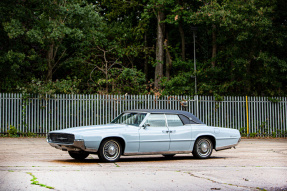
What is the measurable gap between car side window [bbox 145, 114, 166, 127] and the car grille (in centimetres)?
211

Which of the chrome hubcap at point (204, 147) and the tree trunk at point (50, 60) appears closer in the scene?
the chrome hubcap at point (204, 147)

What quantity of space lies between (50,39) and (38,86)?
14.0 feet

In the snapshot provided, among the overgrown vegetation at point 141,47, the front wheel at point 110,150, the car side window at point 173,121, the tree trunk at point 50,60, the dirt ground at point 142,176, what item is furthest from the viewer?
the tree trunk at point 50,60

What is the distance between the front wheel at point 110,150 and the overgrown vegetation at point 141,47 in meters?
10.2

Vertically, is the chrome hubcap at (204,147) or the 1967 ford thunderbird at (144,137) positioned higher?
the 1967 ford thunderbird at (144,137)

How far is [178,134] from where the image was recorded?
1047 centimetres

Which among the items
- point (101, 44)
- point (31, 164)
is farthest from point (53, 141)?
point (101, 44)

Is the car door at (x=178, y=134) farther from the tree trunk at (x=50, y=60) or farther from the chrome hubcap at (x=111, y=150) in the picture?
the tree trunk at (x=50, y=60)

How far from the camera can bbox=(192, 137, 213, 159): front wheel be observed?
10758 mm

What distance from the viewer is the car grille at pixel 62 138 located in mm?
9243

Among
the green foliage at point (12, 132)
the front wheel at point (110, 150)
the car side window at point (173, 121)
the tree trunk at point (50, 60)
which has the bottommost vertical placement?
the green foliage at point (12, 132)

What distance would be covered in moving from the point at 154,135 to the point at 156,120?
49 cm

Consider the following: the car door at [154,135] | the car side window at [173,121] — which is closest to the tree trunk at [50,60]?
the car side window at [173,121]

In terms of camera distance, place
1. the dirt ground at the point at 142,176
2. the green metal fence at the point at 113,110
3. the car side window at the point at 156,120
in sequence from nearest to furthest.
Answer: the dirt ground at the point at 142,176
the car side window at the point at 156,120
the green metal fence at the point at 113,110
